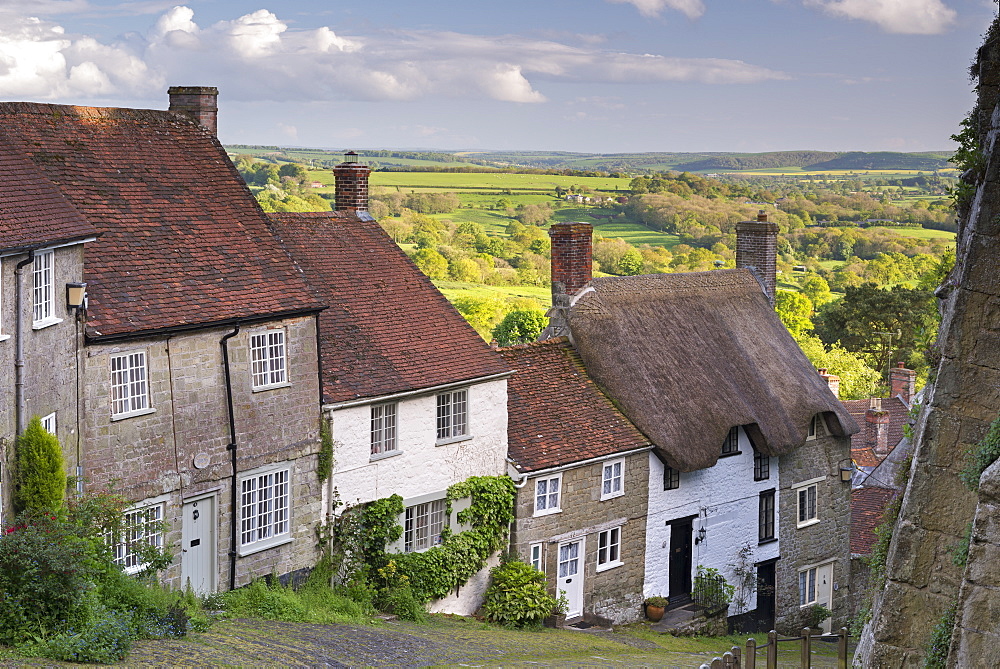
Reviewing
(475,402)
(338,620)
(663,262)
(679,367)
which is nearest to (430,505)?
(475,402)

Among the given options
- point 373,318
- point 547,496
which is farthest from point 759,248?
point 373,318

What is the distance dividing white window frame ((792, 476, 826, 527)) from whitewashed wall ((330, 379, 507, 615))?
36.0ft

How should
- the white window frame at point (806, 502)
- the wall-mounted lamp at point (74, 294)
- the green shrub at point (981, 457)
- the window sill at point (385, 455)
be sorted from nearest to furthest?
the green shrub at point (981, 457)
the wall-mounted lamp at point (74, 294)
the window sill at point (385, 455)
the white window frame at point (806, 502)

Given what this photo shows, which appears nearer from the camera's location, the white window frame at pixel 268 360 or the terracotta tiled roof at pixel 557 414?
the white window frame at pixel 268 360

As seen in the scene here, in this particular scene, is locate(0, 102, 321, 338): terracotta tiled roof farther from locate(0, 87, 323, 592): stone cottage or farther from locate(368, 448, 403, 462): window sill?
locate(368, 448, 403, 462): window sill

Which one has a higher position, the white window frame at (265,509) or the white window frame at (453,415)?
the white window frame at (453,415)

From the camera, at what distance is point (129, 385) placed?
21031 mm

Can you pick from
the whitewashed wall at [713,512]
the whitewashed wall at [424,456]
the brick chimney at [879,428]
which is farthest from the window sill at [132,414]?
the brick chimney at [879,428]

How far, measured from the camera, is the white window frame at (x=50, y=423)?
19148 millimetres

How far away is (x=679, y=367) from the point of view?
3300cm

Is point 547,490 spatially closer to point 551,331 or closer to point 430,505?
point 430,505

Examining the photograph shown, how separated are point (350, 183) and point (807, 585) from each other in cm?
1783

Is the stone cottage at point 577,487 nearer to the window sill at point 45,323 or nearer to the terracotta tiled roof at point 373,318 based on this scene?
the terracotta tiled roof at point 373,318

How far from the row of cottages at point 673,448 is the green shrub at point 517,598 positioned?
2.41 feet
